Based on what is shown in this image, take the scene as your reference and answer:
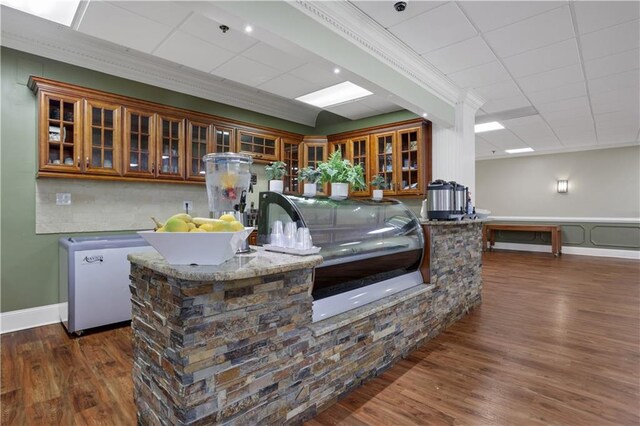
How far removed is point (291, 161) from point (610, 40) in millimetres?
3945

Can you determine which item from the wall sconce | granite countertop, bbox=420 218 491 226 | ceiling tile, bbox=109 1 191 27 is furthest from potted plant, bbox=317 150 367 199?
the wall sconce

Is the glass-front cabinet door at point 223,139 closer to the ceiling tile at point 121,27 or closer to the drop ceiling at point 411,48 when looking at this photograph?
the drop ceiling at point 411,48

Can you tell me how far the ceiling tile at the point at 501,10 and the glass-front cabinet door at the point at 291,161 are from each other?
10.1ft

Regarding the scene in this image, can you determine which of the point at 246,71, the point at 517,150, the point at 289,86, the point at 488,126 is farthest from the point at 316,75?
Answer: the point at 517,150

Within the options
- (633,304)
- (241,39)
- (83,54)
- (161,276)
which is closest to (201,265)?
(161,276)

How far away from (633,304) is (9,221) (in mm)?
6929

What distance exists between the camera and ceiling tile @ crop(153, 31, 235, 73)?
3016 millimetres

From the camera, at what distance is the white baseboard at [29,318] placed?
3.13 m

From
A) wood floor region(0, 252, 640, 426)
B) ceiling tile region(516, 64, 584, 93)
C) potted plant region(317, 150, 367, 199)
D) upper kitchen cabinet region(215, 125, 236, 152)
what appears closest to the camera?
wood floor region(0, 252, 640, 426)

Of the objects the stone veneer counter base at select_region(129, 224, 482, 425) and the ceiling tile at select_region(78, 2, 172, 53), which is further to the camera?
the ceiling tile at select_region(78, 2, 172, 53)

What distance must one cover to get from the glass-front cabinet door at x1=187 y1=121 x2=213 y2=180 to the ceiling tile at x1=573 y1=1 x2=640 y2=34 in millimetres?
3902

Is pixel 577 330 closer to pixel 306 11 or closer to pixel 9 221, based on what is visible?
pixel 306 11

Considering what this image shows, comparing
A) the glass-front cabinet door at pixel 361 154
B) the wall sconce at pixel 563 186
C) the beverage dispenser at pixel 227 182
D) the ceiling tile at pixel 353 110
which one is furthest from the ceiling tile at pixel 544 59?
the wall sconce at pixel 563 186

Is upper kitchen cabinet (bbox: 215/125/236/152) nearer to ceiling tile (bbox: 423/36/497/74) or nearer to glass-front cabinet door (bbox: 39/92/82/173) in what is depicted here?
glass-front cabinet door (bbox: 39/92/82/173)
